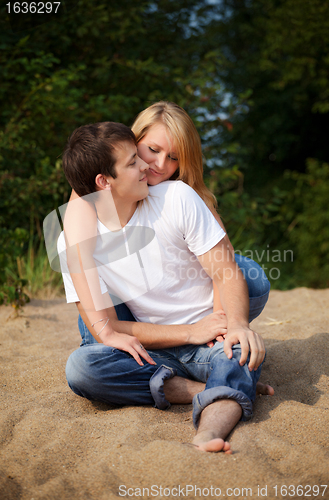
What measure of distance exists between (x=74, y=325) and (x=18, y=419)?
1321mm

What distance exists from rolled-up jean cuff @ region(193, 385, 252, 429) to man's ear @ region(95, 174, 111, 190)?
0.96 metres

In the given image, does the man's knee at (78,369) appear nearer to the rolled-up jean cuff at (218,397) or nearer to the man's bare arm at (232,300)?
the rolled-up jean cuff at (218,397)

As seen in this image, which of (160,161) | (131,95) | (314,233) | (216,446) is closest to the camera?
(216,446)

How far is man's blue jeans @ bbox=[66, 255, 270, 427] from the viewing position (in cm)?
160

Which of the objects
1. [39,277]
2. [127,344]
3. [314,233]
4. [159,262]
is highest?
[159,262]

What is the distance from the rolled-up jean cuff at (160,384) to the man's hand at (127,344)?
0.06m

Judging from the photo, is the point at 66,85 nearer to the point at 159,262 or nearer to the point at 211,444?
the point at 159,262

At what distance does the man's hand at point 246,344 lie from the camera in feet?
5.28

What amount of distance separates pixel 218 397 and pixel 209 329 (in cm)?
32

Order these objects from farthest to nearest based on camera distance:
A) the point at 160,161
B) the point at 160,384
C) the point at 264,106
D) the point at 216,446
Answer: the point at 264,106 → the point at 160,161 → the point at 160,384 → the point at 216,446

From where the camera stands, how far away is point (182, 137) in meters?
2.01

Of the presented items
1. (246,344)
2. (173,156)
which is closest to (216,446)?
(246,344)

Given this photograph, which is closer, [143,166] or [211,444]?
[211,444]

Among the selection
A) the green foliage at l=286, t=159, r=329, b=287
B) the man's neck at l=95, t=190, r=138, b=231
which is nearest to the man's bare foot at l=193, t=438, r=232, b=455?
the man's neck at l=95, t=190, r=138, b=231
